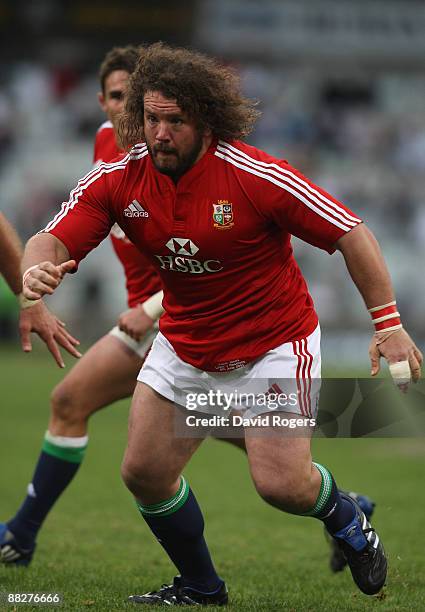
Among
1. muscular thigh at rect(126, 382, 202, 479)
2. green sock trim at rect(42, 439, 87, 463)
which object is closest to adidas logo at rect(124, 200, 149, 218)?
muscular thigh at rect(126, 382, 202, 479)

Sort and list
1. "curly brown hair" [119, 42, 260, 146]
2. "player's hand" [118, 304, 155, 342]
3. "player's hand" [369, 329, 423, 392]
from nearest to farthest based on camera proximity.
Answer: "player's hand" [369, 329, 423, 392], "curly brown hair" [119, 42, 260, 146], "player's hand" [118, 304, 155, 342]

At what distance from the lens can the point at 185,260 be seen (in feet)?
16.0

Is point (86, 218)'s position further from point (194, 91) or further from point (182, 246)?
point (194, 91)

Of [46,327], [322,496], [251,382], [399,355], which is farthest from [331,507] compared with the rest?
[46,327]

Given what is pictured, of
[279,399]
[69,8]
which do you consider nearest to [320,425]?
[279,399]

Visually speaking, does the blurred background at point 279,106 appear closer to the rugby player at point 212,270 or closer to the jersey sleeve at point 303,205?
the rugby player at point 212,270

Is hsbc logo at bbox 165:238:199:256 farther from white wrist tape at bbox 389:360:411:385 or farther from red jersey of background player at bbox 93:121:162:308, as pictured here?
red jersey of background player at bbox 93:121:162:308

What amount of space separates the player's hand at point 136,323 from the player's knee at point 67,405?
17.4 inches

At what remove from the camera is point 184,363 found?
5129 millimetres

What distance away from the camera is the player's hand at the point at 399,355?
15.3 feet

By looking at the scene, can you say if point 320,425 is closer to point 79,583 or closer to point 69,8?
point 79,583

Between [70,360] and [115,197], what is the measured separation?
13054 millimetres

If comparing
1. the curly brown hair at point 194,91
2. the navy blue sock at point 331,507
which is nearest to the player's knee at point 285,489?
the navy blue sock at point 331,507

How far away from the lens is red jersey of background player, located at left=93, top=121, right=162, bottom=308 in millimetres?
6488
